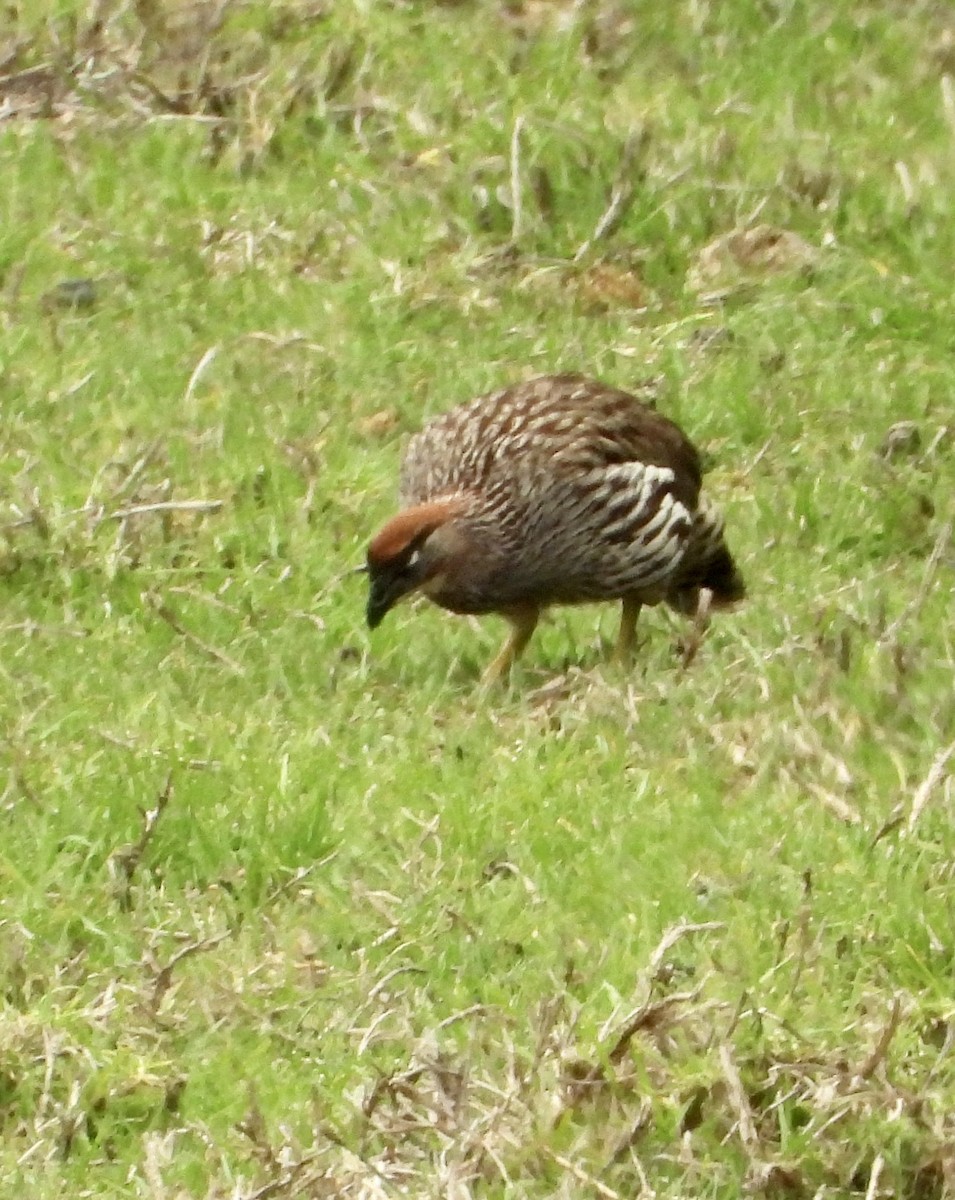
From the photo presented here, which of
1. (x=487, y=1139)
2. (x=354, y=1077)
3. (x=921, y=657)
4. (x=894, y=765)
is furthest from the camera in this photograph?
(x=921, y=657)

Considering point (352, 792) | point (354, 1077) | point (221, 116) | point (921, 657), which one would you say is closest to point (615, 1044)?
point (354, 1077)

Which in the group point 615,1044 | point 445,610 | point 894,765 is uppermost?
point 615,1044

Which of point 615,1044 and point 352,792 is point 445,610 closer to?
point 352,792

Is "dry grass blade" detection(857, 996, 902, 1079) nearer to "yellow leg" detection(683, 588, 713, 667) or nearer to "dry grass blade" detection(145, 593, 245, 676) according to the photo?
"yellow leg" detection(683, 588, 713, 667)

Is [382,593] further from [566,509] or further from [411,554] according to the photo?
[566,509]

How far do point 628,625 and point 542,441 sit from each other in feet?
1.94

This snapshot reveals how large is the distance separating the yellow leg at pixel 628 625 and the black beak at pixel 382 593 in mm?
672

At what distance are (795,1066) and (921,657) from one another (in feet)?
8.07

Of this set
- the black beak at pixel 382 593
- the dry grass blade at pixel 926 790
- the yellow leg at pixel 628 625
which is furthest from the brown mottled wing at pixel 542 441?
the dry grass blade at pixel 926 790

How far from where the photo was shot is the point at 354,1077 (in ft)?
17.5

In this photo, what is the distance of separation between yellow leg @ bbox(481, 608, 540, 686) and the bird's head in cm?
27

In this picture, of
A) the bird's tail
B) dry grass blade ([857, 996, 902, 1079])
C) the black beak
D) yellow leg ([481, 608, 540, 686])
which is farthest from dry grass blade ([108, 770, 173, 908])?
the bird's tail

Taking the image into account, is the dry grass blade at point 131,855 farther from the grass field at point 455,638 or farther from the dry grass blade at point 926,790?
the dry grass blade at point 926,790

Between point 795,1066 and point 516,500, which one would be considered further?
point 516,500
